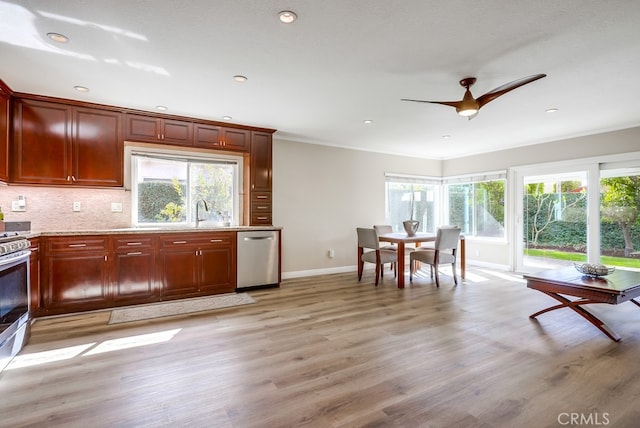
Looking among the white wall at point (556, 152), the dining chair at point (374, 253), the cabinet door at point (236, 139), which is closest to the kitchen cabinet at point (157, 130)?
the cabinet door at point (236, 139)

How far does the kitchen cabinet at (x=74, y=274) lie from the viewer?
10.6 ft

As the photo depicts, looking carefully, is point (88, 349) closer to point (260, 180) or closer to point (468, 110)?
point (260, 180)

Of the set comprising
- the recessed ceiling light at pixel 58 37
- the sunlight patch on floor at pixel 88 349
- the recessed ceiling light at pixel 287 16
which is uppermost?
the recessed ceiling light at pixel 287 16

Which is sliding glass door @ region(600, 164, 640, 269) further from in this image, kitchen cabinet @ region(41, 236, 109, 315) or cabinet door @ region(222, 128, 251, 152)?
kitchen cabinet @ region(41, 236, 109, 315)

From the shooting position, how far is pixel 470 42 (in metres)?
2.29

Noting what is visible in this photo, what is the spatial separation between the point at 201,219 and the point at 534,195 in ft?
19.0

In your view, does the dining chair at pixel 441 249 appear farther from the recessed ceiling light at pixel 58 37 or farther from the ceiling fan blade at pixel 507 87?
the recessed ceiling light at pixel 58 37

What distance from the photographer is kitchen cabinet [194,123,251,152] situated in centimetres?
429

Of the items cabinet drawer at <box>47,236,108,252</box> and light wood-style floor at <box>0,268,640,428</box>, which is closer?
light wood-style floor at <box>0,268,640,428</box>

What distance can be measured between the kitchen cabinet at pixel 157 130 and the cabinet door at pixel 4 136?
106cm

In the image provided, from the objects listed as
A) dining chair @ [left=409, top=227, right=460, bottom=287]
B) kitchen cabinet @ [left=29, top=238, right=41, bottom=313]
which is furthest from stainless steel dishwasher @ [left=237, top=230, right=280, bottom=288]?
dining chair @ [left=409, top=227, right=460, bottom=287]

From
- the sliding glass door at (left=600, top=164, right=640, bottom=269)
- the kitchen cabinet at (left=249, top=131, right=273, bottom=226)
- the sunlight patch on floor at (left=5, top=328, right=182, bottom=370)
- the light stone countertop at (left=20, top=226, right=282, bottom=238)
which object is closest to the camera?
the sunlight patch on floor at (left=5, top=328, right=182, bottom=370)

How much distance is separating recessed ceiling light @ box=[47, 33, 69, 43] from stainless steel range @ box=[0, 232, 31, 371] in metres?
1.54

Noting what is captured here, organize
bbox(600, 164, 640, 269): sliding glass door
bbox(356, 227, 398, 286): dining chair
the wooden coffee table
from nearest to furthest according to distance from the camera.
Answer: the wooden coffee table < bbox(600, 164, 640, 269): sliding glass door < bbox(356, 227, 398, 286): dining chair
